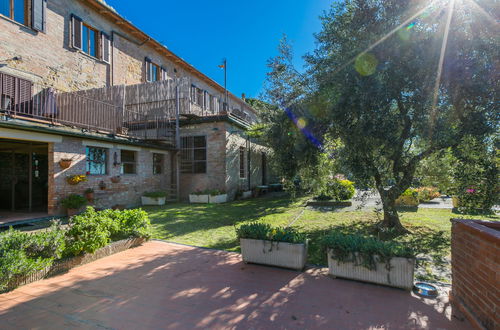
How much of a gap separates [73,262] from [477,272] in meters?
5.67

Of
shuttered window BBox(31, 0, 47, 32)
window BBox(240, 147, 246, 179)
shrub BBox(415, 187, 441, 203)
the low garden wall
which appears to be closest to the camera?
the low garden wall

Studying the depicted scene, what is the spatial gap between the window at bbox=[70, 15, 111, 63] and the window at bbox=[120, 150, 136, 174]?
5.66m

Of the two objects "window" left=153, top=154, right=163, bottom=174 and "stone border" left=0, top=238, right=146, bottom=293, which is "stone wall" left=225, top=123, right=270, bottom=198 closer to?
"window" left=153, top=154, right=163, bottom=174

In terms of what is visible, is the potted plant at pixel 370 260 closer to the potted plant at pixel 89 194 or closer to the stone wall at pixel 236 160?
the potted plant at pixel 89 194

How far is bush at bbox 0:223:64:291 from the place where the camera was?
10.8 ft

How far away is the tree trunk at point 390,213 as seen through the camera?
630 centimetres

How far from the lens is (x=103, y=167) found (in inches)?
397

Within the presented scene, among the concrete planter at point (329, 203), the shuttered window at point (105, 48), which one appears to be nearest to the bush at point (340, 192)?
the concrete planter at point (329, 203)

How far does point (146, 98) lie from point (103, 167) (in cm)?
482

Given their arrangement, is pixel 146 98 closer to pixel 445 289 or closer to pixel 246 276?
pixel 246 276

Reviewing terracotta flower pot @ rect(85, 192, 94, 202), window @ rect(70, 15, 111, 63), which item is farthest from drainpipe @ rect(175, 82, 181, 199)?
terracotta flower pot @ rect(85, 192, 94, 202)

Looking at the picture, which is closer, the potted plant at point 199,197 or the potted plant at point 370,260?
the potted plant at point 370,260

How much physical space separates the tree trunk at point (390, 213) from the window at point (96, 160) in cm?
1002

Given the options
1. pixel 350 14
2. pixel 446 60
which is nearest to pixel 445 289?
pixel 446 60
